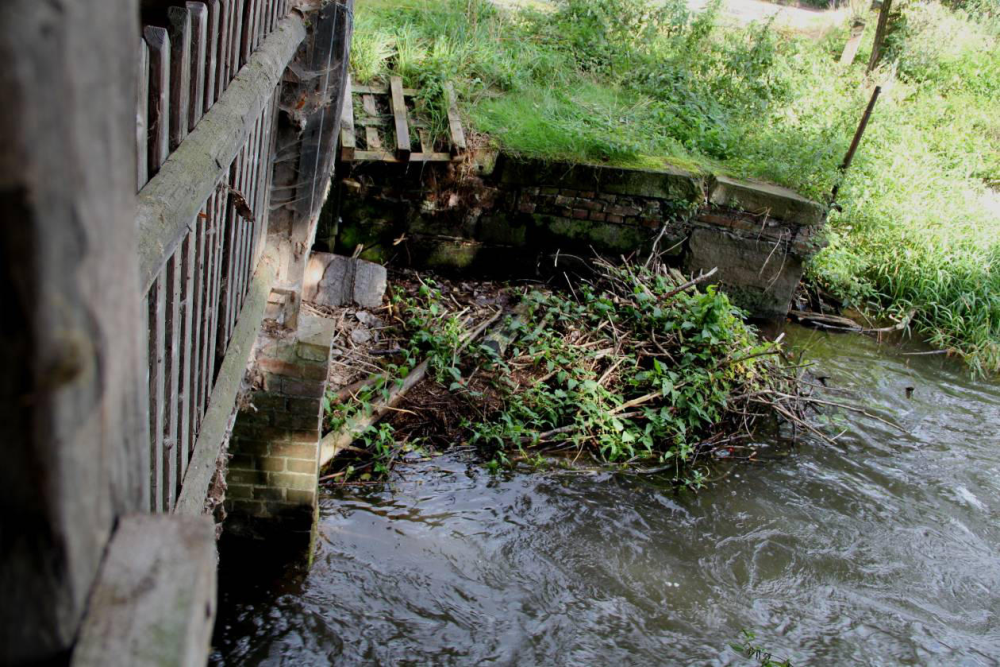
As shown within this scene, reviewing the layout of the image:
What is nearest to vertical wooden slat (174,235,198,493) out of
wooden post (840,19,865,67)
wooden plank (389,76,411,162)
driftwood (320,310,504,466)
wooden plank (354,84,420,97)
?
driftwood (320,310,504,466)

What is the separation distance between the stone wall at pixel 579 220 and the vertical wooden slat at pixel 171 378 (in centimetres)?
473

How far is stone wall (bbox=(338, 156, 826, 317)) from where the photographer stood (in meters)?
6.66

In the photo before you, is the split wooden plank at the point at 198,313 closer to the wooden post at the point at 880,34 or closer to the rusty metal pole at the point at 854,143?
the rusty metal pole at the point at 854,143

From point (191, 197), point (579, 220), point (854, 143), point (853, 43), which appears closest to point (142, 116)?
point (191, 197)

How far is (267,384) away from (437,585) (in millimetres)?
1387

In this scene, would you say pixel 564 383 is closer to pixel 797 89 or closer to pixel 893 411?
pixel 893 411

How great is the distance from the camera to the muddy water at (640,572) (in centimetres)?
383

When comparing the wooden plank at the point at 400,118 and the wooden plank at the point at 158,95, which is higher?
the wooden plank at the point at 158,95

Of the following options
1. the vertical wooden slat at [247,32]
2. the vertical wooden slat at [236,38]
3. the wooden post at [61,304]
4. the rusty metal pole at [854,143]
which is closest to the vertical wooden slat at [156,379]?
the vertical wooden slat at [236,38]

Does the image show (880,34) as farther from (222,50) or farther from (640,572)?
(222,50)

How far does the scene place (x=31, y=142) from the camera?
16.5 inches

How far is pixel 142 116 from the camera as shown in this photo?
53.3 inches

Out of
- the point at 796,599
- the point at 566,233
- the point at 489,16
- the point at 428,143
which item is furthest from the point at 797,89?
the point at 796,599

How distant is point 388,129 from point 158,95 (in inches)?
207
